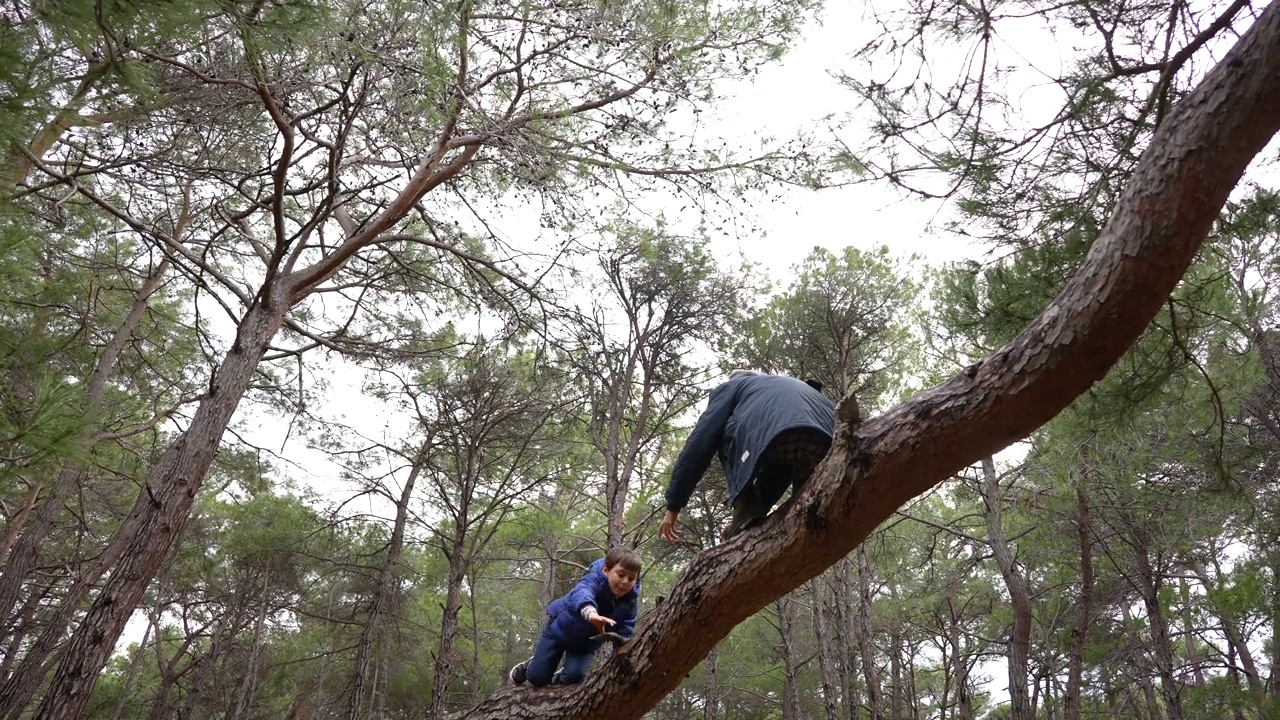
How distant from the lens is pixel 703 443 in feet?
9.53

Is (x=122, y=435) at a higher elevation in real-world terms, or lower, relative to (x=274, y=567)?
lower

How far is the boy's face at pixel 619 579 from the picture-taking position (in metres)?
3.50

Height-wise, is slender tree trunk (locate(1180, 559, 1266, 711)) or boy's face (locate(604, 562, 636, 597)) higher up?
slender tree trunk (locate(1180, 559, 1266, 711))

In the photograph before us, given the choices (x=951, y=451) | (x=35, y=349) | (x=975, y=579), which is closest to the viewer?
(x=951, y=451)

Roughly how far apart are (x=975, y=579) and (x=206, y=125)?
15.9m

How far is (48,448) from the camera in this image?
2514mm

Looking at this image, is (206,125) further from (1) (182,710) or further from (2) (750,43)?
(1) (182,710)

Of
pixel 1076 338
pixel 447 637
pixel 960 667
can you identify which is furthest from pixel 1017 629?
pixel 1076 338

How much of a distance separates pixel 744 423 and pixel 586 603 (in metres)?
1.26

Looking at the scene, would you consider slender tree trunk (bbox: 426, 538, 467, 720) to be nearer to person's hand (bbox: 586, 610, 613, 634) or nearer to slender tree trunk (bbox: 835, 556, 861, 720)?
slender tree trunk (bbox: 835, 556, 861, 720)

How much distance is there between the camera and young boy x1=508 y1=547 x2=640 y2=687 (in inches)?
137

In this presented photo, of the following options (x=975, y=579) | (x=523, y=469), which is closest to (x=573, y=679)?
(x=523, y=469)

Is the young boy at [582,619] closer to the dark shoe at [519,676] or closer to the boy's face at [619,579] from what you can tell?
the boy's face at [619,579]

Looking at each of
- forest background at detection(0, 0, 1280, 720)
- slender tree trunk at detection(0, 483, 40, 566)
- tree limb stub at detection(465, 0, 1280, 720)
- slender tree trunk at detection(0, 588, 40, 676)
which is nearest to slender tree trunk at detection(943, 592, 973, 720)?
forest background at detection(0, 0, 1280, 720)
